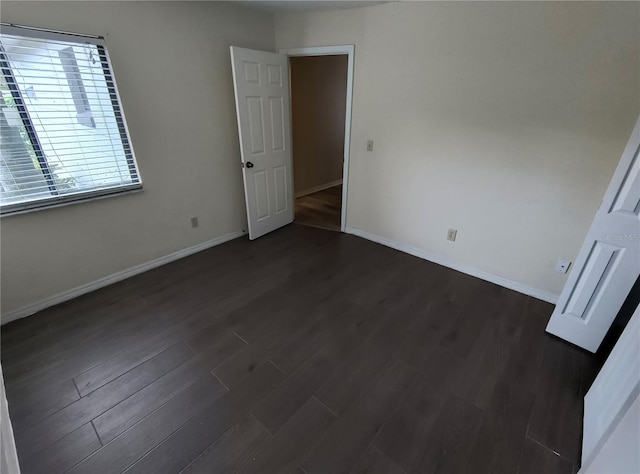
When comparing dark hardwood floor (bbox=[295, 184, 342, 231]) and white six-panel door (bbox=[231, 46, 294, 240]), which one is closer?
white six-panel door (bbox=[231, 46, 294, 240])

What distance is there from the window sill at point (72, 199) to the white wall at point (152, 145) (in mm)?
45

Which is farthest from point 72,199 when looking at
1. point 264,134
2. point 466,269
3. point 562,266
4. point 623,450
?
point 562,266

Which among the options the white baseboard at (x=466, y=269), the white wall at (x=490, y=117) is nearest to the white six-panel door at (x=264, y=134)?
the white wall at (x=490, y=117)

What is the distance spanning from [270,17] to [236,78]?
3.16 ft

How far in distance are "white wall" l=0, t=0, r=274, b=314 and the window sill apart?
1.8 inches

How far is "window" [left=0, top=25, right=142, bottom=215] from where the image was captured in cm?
188

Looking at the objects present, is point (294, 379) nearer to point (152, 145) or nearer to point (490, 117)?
point (152, 145)

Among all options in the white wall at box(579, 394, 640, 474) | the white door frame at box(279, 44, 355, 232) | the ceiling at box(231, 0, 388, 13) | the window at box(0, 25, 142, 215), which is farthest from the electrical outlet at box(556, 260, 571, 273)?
the window at box(0, 25, 142, 215)

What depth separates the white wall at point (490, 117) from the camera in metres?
1.94

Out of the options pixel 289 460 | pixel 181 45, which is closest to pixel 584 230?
pixel 289 460

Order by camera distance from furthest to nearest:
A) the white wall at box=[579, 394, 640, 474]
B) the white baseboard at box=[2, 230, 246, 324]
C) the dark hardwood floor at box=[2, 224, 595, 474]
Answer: the white baseboard at box=[2, 230, 246, 324]
the dark hardwood floor at box=[2, 224, 595, 474]
the white wall at box=[579, 394, 640, 474]

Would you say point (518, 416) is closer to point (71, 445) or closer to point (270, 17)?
point (71, 445)

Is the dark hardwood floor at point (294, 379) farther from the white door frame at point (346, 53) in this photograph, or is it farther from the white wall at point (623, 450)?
the white door frame at point (346, 53)

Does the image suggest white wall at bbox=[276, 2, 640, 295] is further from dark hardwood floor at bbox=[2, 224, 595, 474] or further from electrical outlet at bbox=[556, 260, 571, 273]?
dark hardwood floor at bbox=[2, 224, 595, 474]
